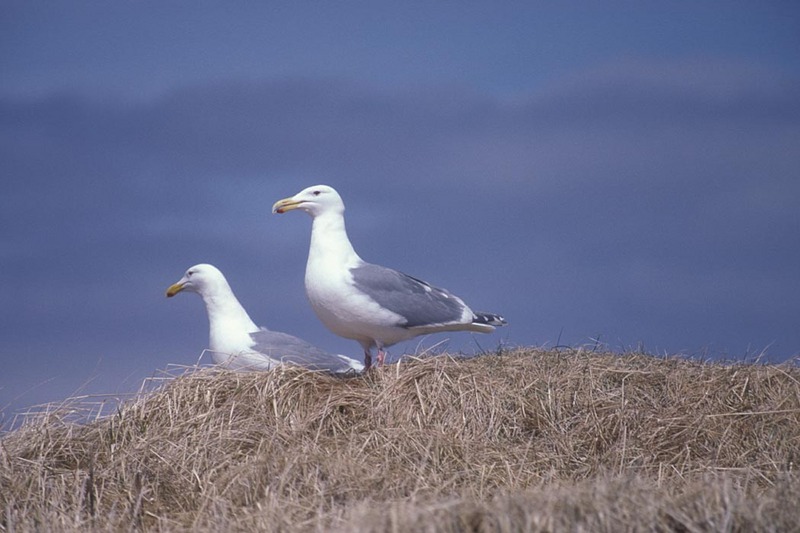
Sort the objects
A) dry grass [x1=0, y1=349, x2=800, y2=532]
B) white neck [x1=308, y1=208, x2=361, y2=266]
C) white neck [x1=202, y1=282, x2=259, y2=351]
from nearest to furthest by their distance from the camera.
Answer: dry grass [x1=0, y1=349, x2=800, y2=532] < white neck [x1=308, y1=208, x2=361, y2=266] < white neck [x1=202, y1=282, x2=259, y2=351]

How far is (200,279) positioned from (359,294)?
220cm

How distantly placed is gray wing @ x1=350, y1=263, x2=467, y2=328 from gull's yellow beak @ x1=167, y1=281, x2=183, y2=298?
235 centimetres

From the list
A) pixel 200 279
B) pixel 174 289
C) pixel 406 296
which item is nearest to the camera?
pixel 406 296

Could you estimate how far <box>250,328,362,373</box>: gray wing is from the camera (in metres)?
9.40

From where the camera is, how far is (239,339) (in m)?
9.84

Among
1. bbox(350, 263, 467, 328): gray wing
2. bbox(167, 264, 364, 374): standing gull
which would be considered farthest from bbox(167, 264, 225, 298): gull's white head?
bbox(350, 263, 467, 328): gray wing

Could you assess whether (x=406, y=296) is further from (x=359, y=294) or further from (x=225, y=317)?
(x=225, y=317)

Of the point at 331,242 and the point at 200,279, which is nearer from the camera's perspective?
the point at 331,242

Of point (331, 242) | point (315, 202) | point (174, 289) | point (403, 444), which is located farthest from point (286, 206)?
point (403, 444)

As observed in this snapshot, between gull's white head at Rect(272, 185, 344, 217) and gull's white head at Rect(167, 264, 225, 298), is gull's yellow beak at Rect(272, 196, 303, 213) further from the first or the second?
gull's white head at Rect(167, 264, 225, 298)

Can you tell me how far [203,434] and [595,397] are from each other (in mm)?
3047

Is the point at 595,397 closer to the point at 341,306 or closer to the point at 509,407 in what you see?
the point at 509,407

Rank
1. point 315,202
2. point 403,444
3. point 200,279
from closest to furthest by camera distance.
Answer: point 403,444, point 315,202, point 200,279

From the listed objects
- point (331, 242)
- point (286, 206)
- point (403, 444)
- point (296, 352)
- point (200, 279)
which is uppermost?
point (286, 206)
